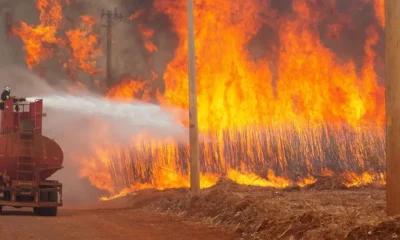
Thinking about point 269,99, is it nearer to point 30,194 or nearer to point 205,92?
point 205,92

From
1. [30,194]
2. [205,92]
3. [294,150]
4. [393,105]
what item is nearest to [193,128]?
[30,194]

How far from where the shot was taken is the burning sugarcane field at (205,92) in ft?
Result: 115

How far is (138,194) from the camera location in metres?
34.1

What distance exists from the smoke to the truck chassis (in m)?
12.9

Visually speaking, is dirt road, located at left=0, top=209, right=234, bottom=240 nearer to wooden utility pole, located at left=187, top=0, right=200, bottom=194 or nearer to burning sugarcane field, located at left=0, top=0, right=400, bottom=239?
wooden utility pole, located at left=187, top=0, right=200, bottom=194

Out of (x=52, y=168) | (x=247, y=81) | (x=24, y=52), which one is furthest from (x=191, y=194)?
(x=24, y=52)

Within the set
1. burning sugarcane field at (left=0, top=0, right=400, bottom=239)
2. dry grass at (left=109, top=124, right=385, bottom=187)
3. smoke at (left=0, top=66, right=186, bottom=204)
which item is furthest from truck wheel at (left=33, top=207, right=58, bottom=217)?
smoke at (left=0, top=66, right=186, bottom=204)

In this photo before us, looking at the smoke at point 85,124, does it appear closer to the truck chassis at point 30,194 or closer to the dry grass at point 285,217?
the truck chassis at point 30,194

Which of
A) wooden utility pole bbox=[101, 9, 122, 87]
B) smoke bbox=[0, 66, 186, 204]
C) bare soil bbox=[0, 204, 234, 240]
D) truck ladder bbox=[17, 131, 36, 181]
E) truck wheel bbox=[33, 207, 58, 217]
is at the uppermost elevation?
wooden utility pole bbox=[101, 9, 122, 87]

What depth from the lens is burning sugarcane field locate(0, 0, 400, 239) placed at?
115ft

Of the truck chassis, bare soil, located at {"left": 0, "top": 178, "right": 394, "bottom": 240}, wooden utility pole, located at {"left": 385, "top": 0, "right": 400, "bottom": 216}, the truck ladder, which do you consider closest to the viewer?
wooden utility pole, located at {"left": 385, "top": 0, "right": 400, "bottom": 216}

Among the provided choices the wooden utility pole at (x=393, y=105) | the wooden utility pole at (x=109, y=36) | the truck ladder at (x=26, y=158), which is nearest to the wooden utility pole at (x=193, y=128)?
the truck ladder at (x=26, y=158)

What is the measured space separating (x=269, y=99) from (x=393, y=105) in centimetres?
2486

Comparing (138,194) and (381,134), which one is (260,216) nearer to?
(138,194)
